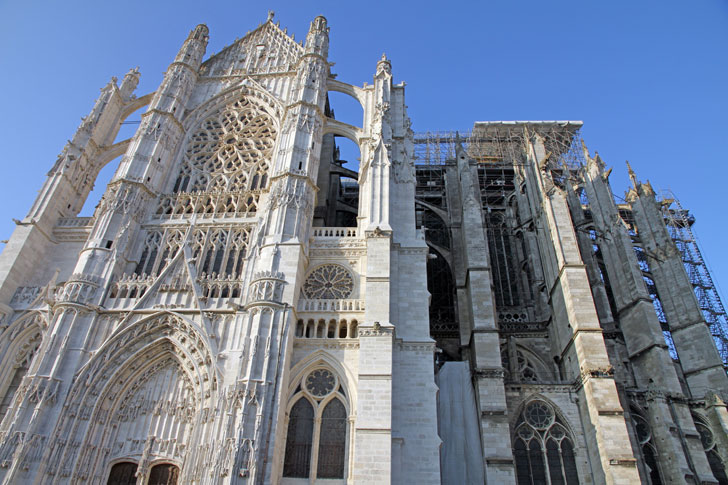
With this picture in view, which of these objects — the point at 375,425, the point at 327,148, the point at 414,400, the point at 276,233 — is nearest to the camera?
the point at 375,425

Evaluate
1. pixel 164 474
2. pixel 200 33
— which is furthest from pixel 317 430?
pixel 200 33

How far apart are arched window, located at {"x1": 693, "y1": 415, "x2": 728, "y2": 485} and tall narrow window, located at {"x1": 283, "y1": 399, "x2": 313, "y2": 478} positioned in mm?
13096

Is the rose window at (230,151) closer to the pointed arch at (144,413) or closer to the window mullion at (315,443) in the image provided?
the pointed arch at (144,413)

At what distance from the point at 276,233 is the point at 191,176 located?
6.21 meters

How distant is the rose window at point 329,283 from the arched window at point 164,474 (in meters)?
5.86

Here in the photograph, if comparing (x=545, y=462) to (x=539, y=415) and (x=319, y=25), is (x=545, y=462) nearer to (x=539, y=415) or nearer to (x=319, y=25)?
(x=539, y=415)

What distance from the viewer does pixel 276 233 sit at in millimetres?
15375

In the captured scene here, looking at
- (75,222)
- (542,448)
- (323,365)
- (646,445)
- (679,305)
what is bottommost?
(542,448)

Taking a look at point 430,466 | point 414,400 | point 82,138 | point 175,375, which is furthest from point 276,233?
point 82,138

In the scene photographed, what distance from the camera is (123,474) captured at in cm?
1305

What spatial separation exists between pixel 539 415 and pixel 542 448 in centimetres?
100

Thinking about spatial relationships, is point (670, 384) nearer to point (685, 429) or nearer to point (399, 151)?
point (685, 429)

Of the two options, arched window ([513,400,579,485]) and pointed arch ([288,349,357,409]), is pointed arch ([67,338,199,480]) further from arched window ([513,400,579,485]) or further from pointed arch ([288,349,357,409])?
arched window ([513,400,579,485])

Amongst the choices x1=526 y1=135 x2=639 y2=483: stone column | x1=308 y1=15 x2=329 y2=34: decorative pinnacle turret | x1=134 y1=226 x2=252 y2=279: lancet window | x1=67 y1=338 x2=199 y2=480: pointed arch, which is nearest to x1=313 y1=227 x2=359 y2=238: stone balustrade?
x1=134 y1=226 x2=252 y2=279: lancet window
